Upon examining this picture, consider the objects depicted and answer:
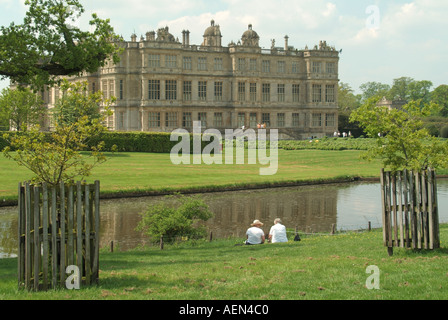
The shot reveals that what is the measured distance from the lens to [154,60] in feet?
217

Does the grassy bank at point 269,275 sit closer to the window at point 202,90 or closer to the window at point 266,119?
the window at point 202,90

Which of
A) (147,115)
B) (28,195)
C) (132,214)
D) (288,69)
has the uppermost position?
(288,69)

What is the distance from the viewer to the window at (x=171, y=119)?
67000 mm

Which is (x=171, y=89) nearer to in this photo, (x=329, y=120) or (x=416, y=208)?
(x=329, y=120)

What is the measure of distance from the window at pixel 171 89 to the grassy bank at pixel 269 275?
5321 centimetres

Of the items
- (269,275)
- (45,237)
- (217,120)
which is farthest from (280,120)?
(45,237)

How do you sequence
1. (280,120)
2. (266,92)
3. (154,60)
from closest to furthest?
(154,60) < (266,92) < (280,120)

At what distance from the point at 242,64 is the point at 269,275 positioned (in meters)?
61.3

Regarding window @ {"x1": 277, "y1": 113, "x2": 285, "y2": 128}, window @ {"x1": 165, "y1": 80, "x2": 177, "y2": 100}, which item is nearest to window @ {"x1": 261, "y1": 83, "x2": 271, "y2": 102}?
window @ {"x1": 277, "y1": 113, "x2": 285, "y2": 128}

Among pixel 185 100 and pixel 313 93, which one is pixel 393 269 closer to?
pixel 185 100

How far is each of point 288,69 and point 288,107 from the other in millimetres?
4563

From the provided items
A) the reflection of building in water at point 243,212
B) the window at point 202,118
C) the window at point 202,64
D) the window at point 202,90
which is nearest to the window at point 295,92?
the window at point 202,90

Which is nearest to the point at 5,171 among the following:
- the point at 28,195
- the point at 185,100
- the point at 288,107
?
the point at 28,195

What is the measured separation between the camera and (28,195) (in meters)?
9.80
